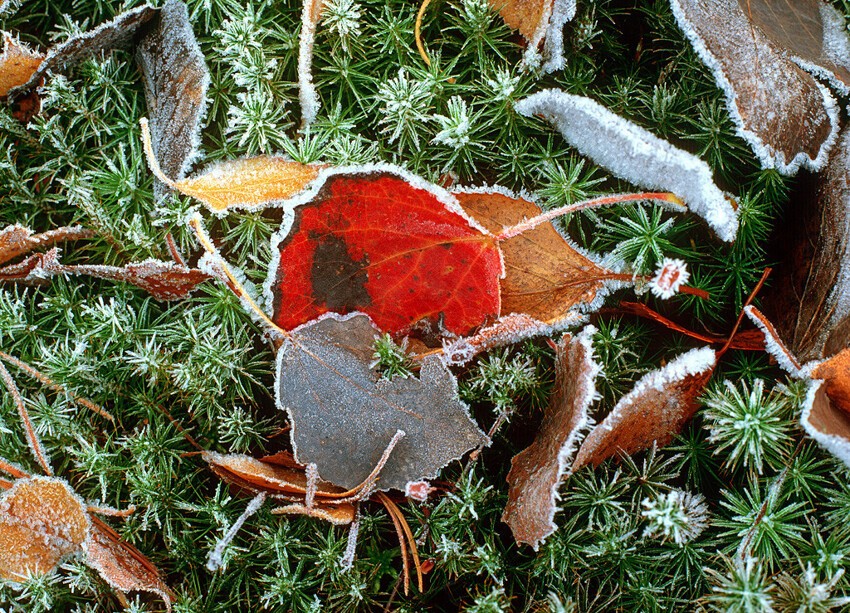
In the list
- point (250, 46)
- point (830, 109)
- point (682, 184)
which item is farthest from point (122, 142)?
point (830, 109)

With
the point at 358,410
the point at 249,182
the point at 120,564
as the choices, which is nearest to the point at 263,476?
the point at 358,410

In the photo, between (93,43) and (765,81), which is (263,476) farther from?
(765,81)

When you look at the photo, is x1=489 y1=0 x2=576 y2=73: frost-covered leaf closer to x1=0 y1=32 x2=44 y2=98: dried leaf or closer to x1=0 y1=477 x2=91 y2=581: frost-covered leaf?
x1=0 y1=32 x2=44 y2=98: dried leaf

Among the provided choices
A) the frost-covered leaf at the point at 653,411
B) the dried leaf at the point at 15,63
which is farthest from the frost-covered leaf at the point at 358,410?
the dried leaf at the point at 15,63

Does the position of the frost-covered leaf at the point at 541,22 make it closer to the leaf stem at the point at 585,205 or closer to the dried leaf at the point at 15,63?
the leaf stem at the point at 585,205

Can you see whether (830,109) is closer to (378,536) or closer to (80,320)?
(378,536)
